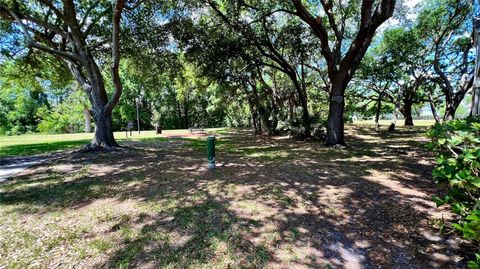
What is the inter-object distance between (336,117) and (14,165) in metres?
10.3

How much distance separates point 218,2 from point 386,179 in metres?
9.38

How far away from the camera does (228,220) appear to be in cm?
321

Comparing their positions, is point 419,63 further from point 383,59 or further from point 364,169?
point 364,169

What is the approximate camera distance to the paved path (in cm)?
572

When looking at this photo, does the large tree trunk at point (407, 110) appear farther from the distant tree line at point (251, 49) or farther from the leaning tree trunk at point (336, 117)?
the leaning tree trunk at point (336, 117)

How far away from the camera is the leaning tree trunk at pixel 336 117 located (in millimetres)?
9047

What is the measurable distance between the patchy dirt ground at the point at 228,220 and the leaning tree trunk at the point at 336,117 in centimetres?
379

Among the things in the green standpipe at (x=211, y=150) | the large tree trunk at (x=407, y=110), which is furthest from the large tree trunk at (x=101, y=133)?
the large tree trunk at (x=407, y=110)

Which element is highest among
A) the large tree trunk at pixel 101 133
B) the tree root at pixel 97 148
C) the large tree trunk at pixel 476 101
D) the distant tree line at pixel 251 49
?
the distant tree line at pixel 251 49

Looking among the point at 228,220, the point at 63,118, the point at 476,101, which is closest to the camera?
the point at 228,220

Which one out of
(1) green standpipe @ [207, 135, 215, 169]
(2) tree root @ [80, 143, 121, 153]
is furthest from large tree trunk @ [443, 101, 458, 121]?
(2) tree root @ [80, 143, 121, 153]

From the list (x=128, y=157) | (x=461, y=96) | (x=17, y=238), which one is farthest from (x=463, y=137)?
(x=461, y=96)

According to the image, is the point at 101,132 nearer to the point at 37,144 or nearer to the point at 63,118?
the point at 37,144

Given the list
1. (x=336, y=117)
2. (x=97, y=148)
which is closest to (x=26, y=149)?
(x=97, y=148)
